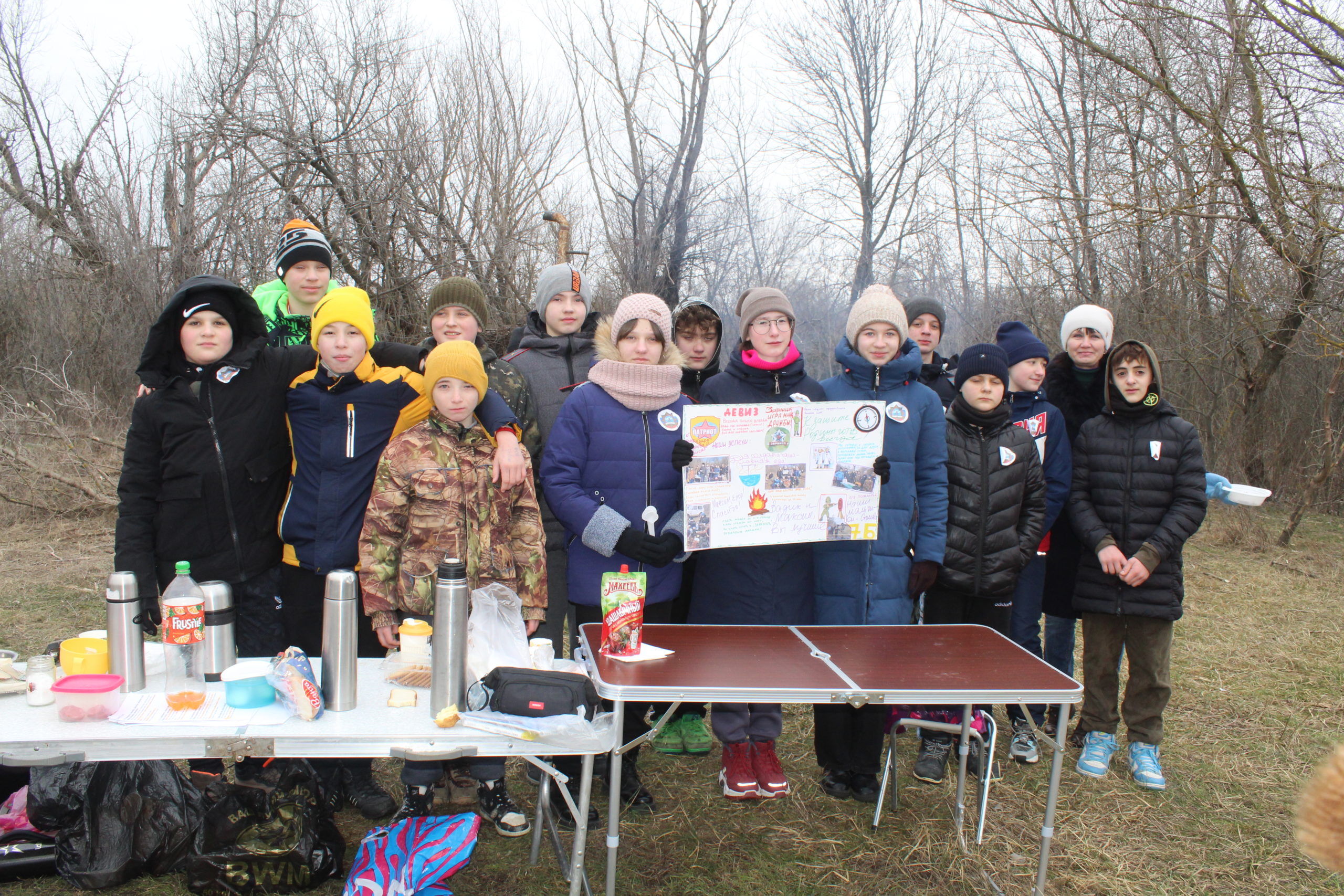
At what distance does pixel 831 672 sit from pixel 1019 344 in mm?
2326

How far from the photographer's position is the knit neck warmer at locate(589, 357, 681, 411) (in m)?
3.34

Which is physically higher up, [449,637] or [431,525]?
[431,525]

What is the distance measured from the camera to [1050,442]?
4.14 m

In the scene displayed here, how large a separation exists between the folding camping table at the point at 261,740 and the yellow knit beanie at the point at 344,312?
4.74 ft

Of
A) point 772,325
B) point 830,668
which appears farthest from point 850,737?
point 772,325

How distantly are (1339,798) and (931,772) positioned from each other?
3164 mm

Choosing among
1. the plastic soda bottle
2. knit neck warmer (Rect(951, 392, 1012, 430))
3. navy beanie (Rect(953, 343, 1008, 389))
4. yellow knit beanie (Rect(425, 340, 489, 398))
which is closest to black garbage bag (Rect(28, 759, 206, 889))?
the plastic soda bottle

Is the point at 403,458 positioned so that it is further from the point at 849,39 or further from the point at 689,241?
the point at 849,39

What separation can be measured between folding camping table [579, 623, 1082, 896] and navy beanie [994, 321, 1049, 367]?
1.55 m

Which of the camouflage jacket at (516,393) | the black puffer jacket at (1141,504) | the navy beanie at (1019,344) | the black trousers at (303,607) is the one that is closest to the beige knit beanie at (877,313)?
the navy beanie at (1019,344)

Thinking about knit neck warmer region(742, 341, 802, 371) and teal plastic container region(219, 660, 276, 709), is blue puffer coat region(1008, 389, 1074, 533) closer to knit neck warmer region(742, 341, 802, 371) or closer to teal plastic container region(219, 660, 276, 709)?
knit neck warmer region(742, 341, 802, 371)

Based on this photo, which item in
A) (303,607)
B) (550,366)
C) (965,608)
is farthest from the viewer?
(550,366)

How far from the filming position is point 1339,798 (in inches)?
36.9

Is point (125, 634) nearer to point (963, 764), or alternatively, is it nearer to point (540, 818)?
point (540, 818)
